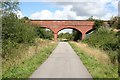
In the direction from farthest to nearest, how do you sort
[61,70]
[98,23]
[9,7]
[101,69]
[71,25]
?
[71,25], [98,23], [9,7], [101,69], [61,70]

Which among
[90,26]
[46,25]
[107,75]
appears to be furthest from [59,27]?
[107,75]

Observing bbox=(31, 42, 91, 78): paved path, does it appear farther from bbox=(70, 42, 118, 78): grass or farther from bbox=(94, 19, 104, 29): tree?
bbox=(94, 19, 104, 29): tree

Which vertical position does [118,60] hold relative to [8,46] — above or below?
below

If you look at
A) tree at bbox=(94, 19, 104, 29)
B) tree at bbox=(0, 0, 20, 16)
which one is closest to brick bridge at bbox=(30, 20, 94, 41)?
tree at bbox=(94, 19, 104, 29)

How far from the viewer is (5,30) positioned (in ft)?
65.7

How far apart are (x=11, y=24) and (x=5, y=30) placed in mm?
1665

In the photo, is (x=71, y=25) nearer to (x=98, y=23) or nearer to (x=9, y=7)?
(x=98, y=23)

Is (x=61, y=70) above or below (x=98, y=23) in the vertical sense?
below

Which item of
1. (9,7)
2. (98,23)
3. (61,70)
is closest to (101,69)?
(61,70)

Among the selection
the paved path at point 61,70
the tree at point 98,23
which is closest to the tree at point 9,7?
the paved path at point 61,70

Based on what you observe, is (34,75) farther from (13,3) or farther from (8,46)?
(13,3)

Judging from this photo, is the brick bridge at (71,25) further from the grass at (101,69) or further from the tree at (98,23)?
the grass at (101,69)

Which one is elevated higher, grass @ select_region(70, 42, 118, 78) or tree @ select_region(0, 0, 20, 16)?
tree @ select_region(0, 0, 20, 16)

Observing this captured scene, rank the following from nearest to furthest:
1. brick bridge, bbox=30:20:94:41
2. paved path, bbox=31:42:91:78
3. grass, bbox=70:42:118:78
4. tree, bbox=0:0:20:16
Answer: paved path, bbox=31:42:91:78 < grass, bbox=70:42:118:78 < tree, bbox=0:0:20:16 < brick bridge, bbox=30:20:94:41
